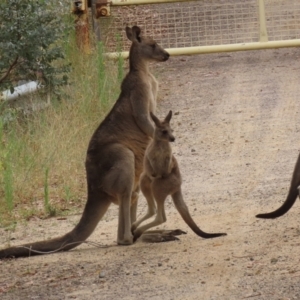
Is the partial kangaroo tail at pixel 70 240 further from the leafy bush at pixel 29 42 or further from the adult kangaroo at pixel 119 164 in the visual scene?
the leafy bush at pixel 29 42

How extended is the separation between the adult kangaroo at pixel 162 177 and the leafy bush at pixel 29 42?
4282mm

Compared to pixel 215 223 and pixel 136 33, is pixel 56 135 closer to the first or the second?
pixel 136 33

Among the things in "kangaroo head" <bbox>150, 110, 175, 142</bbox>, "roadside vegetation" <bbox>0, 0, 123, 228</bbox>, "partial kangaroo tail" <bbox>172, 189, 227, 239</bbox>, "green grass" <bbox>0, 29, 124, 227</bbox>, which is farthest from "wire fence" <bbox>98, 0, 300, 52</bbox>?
"partial kangaroo tail" <bbox>172, 189, 227, 239</bbox>

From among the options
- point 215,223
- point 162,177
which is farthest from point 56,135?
point 162,177

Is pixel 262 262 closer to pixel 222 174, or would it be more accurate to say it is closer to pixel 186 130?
Result: pixel 222 174

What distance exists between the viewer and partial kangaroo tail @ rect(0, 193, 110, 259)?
7.24 m

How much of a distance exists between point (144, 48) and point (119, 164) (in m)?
1.52

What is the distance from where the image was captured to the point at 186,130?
11586 millimetres

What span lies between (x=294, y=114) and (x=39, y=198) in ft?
11.8

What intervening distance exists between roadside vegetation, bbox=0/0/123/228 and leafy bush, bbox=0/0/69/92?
3.5 inches

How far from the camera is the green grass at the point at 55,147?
359 inches

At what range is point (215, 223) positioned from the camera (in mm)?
7820

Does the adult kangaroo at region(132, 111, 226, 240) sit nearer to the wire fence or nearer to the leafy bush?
the leafy bush

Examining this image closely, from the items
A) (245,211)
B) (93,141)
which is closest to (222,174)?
(245,211)
